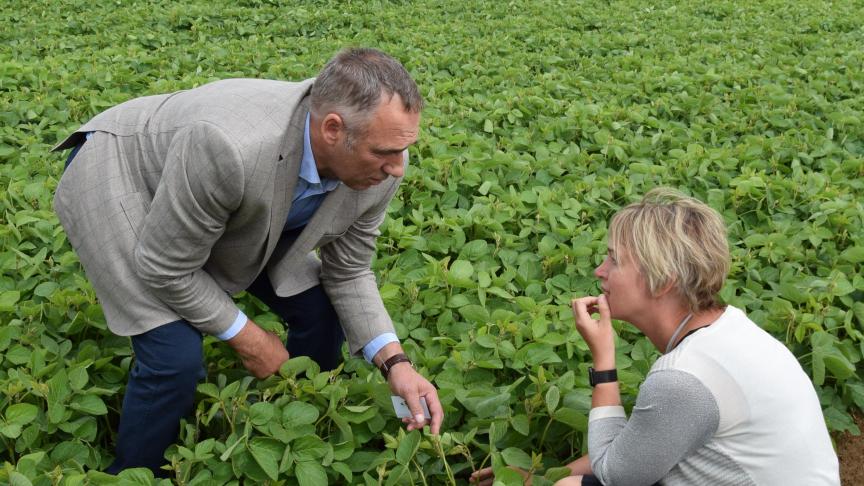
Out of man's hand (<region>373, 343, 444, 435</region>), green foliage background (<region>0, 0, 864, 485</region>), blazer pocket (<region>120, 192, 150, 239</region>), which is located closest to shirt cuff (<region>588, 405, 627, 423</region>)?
green foliage background (<region>0, 0, 864, 485</region>)

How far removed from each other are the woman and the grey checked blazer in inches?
29.2

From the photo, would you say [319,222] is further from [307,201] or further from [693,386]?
[693,386]

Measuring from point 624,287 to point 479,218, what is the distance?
5.01 ft

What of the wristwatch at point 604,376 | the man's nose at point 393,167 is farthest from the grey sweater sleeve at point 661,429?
the man's nose at point 393,167

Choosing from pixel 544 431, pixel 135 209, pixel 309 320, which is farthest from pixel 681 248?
pixel 135 209

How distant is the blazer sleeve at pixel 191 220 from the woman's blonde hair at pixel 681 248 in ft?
2.99

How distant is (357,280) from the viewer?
2326 mm

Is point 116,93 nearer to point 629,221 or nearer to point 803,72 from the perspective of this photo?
point 629,221

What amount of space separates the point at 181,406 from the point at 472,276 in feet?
3.98

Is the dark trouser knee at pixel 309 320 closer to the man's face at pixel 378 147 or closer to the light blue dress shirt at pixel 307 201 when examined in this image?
the light blue dress shirt at pixel 307 201

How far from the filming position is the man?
1.80 m

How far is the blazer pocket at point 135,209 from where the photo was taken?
1963 mm

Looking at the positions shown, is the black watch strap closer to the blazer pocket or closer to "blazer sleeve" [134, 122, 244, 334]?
"blazer sleeve" [134, 122, 244, 334]

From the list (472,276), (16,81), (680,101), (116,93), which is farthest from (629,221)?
(16,81)
